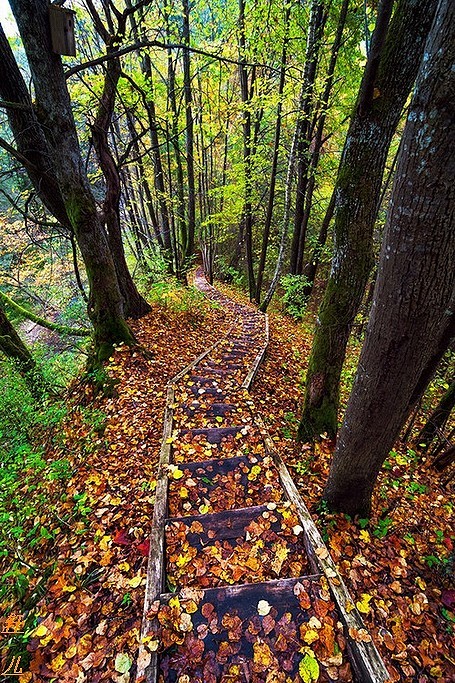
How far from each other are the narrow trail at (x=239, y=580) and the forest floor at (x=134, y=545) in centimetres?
27

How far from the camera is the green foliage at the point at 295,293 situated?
1142 centimetres

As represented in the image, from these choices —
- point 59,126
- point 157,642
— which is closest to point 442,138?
point 157,642

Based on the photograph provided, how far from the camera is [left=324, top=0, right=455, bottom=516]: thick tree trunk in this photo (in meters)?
1.66

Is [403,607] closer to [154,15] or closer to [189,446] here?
[189,446]

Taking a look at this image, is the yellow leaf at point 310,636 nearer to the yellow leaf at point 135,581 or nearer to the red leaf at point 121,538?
the yellow leaf at point 135,581

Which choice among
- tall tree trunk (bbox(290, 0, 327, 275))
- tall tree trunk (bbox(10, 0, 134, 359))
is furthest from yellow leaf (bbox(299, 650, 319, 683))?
tall tree trunk (bbox(290, 0, 327, 275))

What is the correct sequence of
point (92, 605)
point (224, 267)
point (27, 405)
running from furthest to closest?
1. point (224, 267)
2. point (27, 405)
3. point (92, 605)

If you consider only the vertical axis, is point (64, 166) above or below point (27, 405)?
above

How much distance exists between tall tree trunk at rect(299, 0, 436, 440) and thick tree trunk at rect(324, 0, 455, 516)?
1492mm

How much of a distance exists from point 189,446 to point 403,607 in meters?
2.53

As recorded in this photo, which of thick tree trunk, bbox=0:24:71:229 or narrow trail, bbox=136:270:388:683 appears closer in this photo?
narrow trail, bbox=136:270:388:683

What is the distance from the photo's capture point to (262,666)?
1981 mm

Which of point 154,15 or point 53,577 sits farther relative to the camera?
point 154,15

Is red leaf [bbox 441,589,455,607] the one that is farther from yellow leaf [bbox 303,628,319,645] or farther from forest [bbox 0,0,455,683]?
yellow leaf [bbox 303,628,319,645]
